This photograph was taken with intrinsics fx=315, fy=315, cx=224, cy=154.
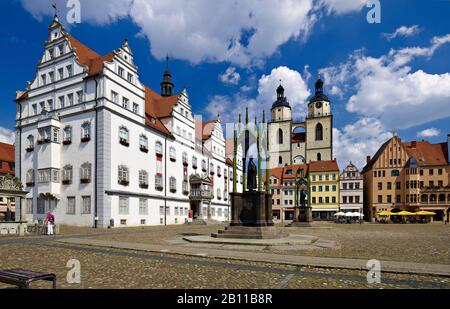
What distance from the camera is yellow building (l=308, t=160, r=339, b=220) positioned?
71875 millimetres

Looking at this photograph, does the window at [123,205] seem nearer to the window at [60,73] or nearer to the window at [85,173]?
the window at [85,173]

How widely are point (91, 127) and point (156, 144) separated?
30.0ft

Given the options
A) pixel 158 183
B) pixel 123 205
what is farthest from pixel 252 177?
pixel 158 183

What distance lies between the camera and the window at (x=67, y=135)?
3203 centimetres

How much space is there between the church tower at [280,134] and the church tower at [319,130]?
5953mm

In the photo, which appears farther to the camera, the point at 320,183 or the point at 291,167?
the point at 291,167

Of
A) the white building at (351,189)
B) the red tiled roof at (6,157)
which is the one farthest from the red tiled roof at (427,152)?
the red tiled roof at (6,157)

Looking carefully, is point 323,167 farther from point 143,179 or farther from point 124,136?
point 124,136

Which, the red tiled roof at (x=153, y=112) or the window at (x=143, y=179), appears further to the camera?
the red tiled roof at (x=153, y=112)

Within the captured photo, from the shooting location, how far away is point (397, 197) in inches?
2616

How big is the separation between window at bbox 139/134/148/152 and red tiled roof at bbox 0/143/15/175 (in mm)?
26192
